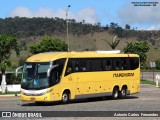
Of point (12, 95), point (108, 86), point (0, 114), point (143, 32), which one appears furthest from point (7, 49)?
point (143, 32)

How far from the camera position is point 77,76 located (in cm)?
2964

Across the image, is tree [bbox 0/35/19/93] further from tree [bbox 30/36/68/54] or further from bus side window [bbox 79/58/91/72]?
tree [bbox 30/36/68/54]

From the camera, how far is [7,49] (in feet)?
157

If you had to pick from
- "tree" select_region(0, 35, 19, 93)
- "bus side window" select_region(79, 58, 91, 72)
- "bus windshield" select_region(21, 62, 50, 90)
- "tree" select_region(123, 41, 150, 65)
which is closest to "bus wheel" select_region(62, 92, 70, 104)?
"bus windshield" select_region(21, 62, 50, 90)

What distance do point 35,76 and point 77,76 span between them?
313 cm

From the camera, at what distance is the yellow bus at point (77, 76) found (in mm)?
27594

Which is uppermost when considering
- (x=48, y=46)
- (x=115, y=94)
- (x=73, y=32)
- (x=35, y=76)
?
(x=73, y=32)

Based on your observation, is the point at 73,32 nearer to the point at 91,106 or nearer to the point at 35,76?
the point at 35,76

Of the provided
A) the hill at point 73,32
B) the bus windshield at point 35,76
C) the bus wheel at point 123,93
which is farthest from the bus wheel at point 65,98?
the hill at point 73,32

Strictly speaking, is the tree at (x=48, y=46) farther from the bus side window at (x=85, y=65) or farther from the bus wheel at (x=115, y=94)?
the bus side window at (x=85, y=65)

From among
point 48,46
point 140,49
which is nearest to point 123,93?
point 140,49

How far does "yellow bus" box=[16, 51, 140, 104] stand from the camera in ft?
90.5

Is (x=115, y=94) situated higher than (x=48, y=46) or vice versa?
(x=48, y=46)

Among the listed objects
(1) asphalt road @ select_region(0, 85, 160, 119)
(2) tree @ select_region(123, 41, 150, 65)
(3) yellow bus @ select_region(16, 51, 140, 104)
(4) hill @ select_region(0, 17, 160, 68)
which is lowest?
(1) asphalt road @ select_region(0, 85, 160, 119)
